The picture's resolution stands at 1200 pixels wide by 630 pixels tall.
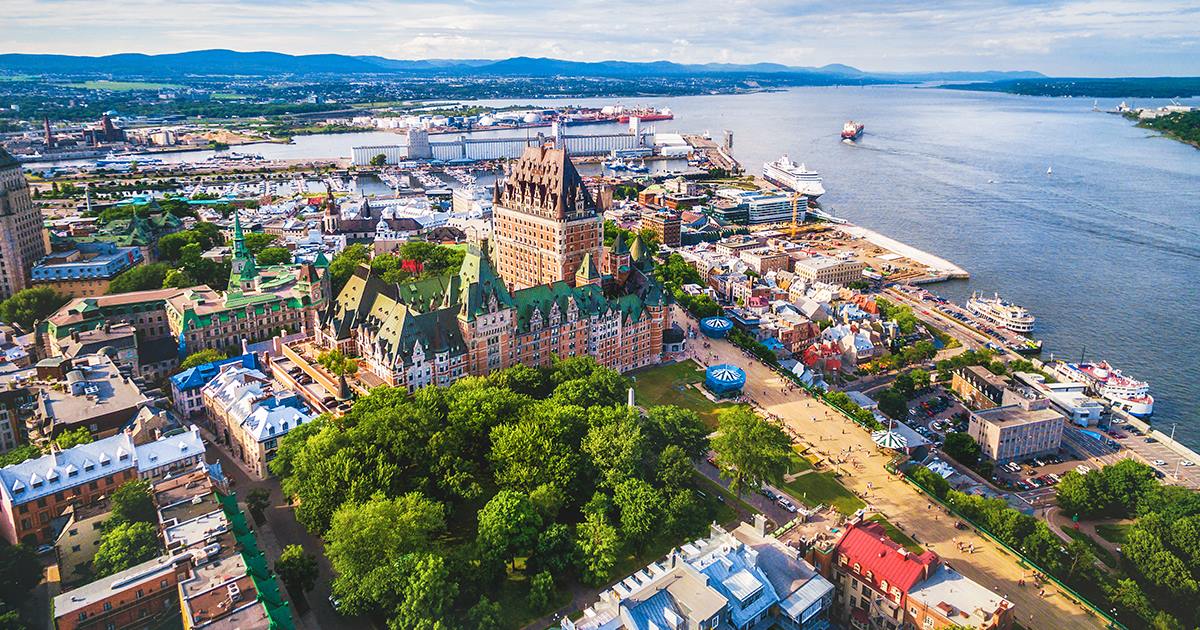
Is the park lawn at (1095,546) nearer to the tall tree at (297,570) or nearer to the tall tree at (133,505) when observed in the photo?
the tall tree at (297,570)

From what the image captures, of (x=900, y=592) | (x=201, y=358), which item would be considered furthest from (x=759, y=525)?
(x=201, y=358)

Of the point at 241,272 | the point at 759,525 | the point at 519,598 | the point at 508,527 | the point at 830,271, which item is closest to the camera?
the point at 508,527

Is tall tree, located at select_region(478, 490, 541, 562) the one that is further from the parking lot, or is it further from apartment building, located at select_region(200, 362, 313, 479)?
the parking lot

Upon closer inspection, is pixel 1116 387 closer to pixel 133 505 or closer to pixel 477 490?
pixel 477 490

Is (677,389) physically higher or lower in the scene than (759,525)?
lower

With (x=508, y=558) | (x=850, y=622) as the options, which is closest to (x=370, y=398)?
(x=508, y=558)

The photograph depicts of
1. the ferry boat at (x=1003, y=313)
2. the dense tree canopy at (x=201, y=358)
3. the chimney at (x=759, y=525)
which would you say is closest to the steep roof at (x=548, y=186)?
the dense tree canopy at (x=201, y=358)

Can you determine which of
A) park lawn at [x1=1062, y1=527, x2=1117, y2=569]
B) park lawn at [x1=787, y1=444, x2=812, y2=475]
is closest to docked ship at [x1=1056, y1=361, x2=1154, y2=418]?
park lawn at [x1=1062, y1=527, x2=1117, y2=569]
